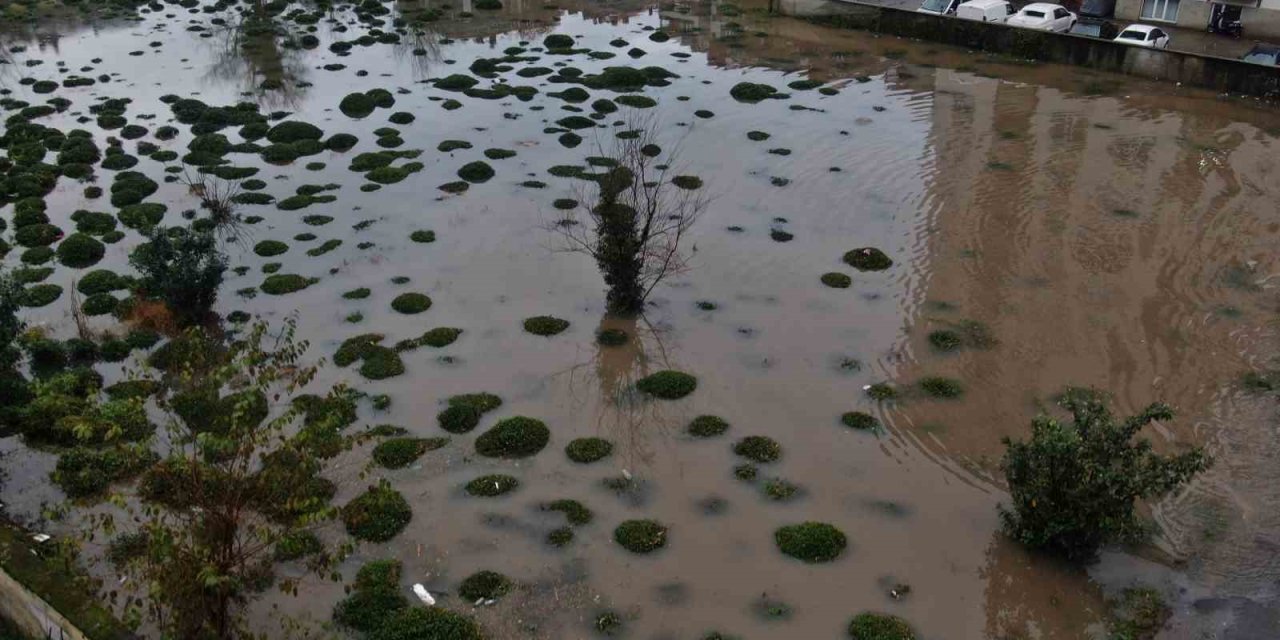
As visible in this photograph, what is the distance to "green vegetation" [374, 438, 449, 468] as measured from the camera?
1725cm

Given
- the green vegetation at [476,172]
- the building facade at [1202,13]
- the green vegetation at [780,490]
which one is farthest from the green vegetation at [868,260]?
the building facade at [1202,13]

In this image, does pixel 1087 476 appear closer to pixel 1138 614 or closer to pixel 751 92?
pixel 1138 614

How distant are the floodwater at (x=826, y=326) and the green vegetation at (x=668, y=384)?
0.36 metres

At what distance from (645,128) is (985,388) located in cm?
1727

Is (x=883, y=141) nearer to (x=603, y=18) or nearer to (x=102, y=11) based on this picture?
(x=603, y=18)

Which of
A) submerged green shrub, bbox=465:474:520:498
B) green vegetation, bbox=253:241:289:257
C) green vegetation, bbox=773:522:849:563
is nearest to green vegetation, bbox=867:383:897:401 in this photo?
green vegetation, bbox=773:522:849:563

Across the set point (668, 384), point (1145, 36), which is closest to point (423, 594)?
point (668, 384)

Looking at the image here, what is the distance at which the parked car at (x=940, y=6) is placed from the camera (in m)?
45.8

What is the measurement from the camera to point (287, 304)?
22.6 m

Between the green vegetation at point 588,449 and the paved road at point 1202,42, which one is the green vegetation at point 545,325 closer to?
the green vegetation at point 588,449

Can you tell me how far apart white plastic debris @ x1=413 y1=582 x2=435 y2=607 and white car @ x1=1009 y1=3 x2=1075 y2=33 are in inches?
1540

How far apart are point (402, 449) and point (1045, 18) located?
3859 centimetres

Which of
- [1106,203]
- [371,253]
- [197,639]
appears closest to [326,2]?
[371,253]

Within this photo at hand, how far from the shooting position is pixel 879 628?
1370cm
